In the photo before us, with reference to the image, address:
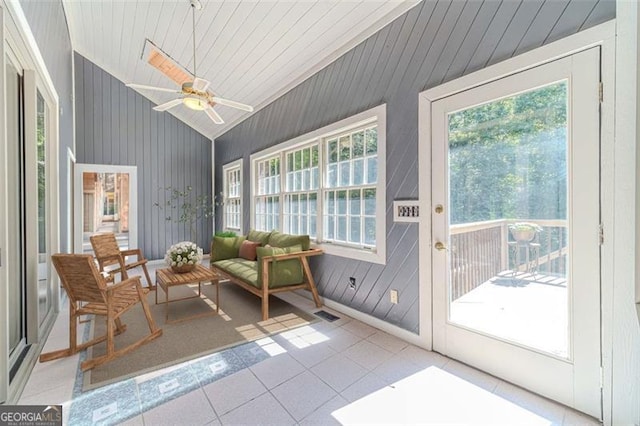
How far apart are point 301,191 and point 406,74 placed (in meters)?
2.00

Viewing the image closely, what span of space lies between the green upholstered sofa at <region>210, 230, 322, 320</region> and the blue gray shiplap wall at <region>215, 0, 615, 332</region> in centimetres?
28

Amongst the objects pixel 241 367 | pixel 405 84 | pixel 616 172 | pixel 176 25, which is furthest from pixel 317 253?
pixel 176 25

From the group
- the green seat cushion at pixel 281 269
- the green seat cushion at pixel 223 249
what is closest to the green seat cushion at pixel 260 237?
→ the green seat cushion at pixel 223 249

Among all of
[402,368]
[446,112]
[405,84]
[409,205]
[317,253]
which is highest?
[405,84]

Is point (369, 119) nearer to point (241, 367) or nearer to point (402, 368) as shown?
point (402, 368)

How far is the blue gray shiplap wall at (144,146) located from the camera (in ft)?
17.9

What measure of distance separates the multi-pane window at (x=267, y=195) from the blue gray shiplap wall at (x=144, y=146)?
89.9 inches

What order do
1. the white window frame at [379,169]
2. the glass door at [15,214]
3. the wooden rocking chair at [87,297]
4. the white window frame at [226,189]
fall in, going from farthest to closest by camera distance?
1. the white window frame at [226,189]
2. the white window frame at [379,169]
3. the wooden rocking chair at [87,297]
4. the glass door at [15,214]

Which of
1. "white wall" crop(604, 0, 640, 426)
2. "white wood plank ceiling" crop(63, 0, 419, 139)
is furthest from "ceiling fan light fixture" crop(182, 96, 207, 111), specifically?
"white wall" crop(604, 0, 640, 426)

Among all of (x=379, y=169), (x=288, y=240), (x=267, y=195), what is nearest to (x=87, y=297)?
(x=288, y=240)

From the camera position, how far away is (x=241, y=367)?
6.96 ft

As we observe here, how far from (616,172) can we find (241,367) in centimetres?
260

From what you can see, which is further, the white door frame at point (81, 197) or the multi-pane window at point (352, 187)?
the white door frame at point (81, 197)

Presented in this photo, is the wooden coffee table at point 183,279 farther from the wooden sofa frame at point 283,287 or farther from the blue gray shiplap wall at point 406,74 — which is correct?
the blue gray shiplap wall at point 406,74
